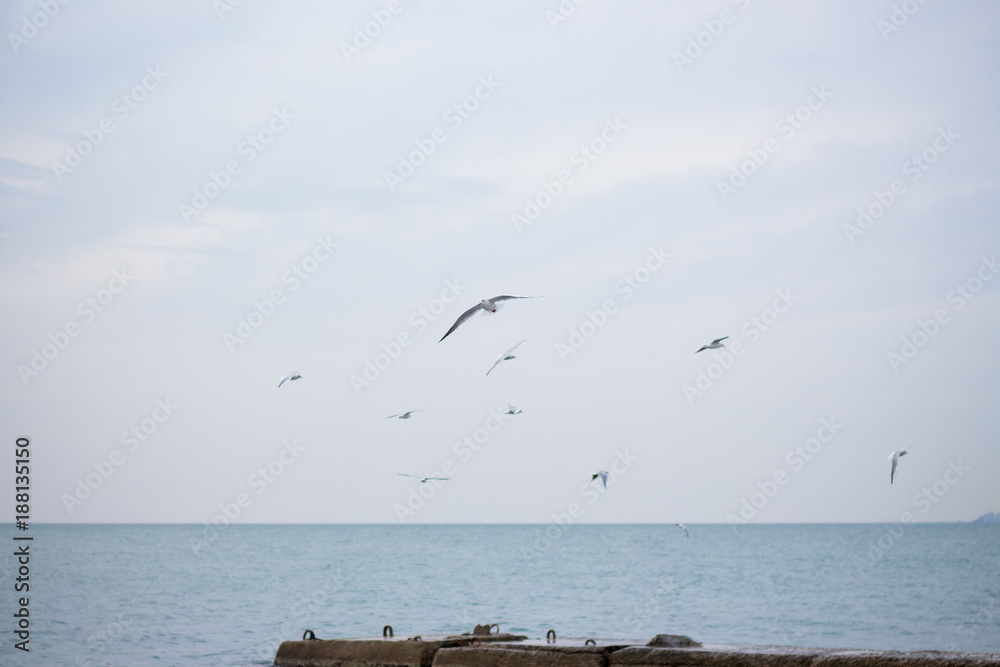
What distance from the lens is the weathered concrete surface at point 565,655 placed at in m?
6.46

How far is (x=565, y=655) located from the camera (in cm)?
755

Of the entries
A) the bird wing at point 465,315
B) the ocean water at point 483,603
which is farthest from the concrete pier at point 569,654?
the ocean water at point 483,603

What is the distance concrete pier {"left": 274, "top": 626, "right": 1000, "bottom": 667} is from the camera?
6.48 meters

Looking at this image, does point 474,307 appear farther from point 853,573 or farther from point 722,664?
point 853,573

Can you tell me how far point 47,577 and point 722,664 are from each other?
1373 inches

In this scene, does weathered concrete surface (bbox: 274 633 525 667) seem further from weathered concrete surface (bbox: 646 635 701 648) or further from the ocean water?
the ocean water

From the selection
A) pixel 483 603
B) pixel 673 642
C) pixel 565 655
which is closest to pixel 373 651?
pixel 565 655

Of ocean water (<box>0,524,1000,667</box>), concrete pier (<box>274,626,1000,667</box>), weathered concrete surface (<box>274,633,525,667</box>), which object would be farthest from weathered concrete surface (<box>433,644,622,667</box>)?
ocean water (<box>0,524,1000,667</box>)

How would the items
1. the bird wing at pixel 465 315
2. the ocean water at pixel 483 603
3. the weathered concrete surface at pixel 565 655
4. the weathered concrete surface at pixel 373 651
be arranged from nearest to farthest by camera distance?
the weathered concrete surface at pixel 565 655 < the weathered concrete surface at pixel 373 651 < the bird wing at pixel 465 315 < the ocean water at pixel 483 603

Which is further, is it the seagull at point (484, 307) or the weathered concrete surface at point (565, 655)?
the seagull at point (484, 307)

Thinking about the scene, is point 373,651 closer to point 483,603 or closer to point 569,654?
point 569,654

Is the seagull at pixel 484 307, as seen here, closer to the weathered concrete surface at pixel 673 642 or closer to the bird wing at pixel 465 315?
the bird wing at pixel 465 315

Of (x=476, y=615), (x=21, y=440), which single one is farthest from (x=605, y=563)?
(x=21, y=440)

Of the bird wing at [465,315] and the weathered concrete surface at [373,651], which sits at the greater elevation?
the bird wing at [465,315]
